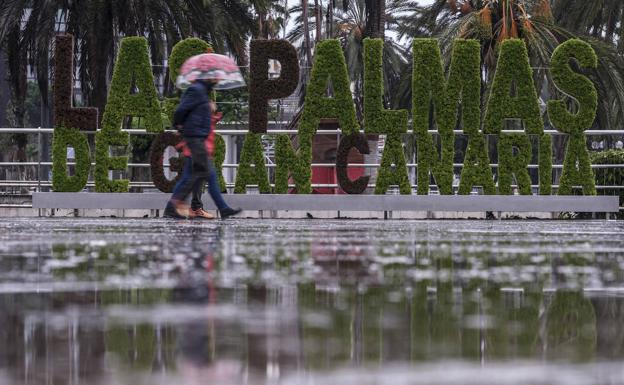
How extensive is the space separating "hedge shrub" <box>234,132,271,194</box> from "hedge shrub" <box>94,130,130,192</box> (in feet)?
6.33

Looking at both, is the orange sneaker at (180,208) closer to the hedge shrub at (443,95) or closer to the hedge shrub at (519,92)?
the hedge shrub at (443,95)

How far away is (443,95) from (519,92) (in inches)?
49.2

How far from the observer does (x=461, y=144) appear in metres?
64.6

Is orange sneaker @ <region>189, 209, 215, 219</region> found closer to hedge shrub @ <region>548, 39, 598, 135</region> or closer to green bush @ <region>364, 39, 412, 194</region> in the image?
green bush @ <region>364, 39, 412, 194</region>

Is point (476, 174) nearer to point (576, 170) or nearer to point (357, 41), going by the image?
point (576, 170)

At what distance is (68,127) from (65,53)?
4.03ft

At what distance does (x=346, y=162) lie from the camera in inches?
773

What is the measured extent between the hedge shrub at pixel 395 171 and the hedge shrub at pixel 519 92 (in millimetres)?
1514

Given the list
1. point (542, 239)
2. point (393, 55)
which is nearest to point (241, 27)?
point (542, 239)

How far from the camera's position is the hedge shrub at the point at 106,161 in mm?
19688

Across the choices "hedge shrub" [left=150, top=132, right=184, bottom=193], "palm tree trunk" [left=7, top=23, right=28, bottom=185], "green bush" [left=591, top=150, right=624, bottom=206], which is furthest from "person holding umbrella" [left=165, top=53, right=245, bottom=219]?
"palm tree trunk" [left=7, top=23, right=28, bottom=185]

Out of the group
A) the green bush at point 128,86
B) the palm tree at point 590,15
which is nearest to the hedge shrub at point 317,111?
the green bush at point 128,86

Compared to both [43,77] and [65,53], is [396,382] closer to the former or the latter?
[65,53]

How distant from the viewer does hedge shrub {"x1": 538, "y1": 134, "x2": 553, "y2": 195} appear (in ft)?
63.7
